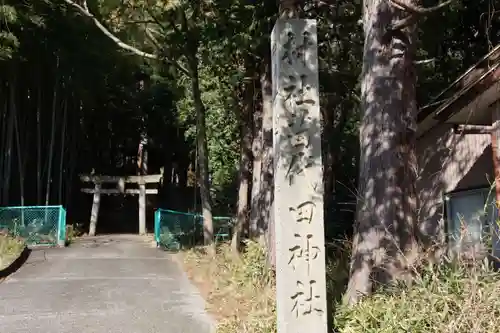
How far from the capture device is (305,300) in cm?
458

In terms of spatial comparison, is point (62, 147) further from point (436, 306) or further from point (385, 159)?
point (436, 306)

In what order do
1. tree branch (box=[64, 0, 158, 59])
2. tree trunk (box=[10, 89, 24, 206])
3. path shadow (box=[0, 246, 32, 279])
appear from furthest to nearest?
tree trunk (box=[10, 89, 24, 206])
tree branch (box=[64, 0, 158, 59])
path shadow (box=[0, 246, 32, 279])

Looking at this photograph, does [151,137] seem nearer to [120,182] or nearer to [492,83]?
[120,182]

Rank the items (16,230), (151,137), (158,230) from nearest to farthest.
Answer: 1. (16,230)
2. (158,230)
3. (151,137)

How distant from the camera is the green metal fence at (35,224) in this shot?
13.2 meters

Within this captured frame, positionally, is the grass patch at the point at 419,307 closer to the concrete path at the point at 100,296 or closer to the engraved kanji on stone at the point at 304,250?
the engraved kanji on stone at the point at 304,250

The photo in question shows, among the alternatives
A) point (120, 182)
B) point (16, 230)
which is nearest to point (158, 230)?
point (16, 230)

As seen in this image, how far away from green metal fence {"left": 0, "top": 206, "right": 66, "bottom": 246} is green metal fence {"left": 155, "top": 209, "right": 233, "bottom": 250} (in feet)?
8.20

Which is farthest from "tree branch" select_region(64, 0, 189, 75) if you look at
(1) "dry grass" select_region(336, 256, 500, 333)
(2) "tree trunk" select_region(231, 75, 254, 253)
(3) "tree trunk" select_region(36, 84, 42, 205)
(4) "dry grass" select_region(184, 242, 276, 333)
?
(1) "dry grass" select_region(336, 256, 500, 333)

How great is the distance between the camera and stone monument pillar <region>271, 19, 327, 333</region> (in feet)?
15.0

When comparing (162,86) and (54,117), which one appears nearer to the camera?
(54,117)

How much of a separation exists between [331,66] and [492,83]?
5.62 metres

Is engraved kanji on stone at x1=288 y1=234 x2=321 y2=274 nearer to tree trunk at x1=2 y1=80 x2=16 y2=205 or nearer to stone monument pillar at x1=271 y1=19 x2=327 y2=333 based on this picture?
stone monument pillar at x1=271 y1=19 x2=327 y2=333

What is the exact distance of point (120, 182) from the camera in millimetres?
18266
